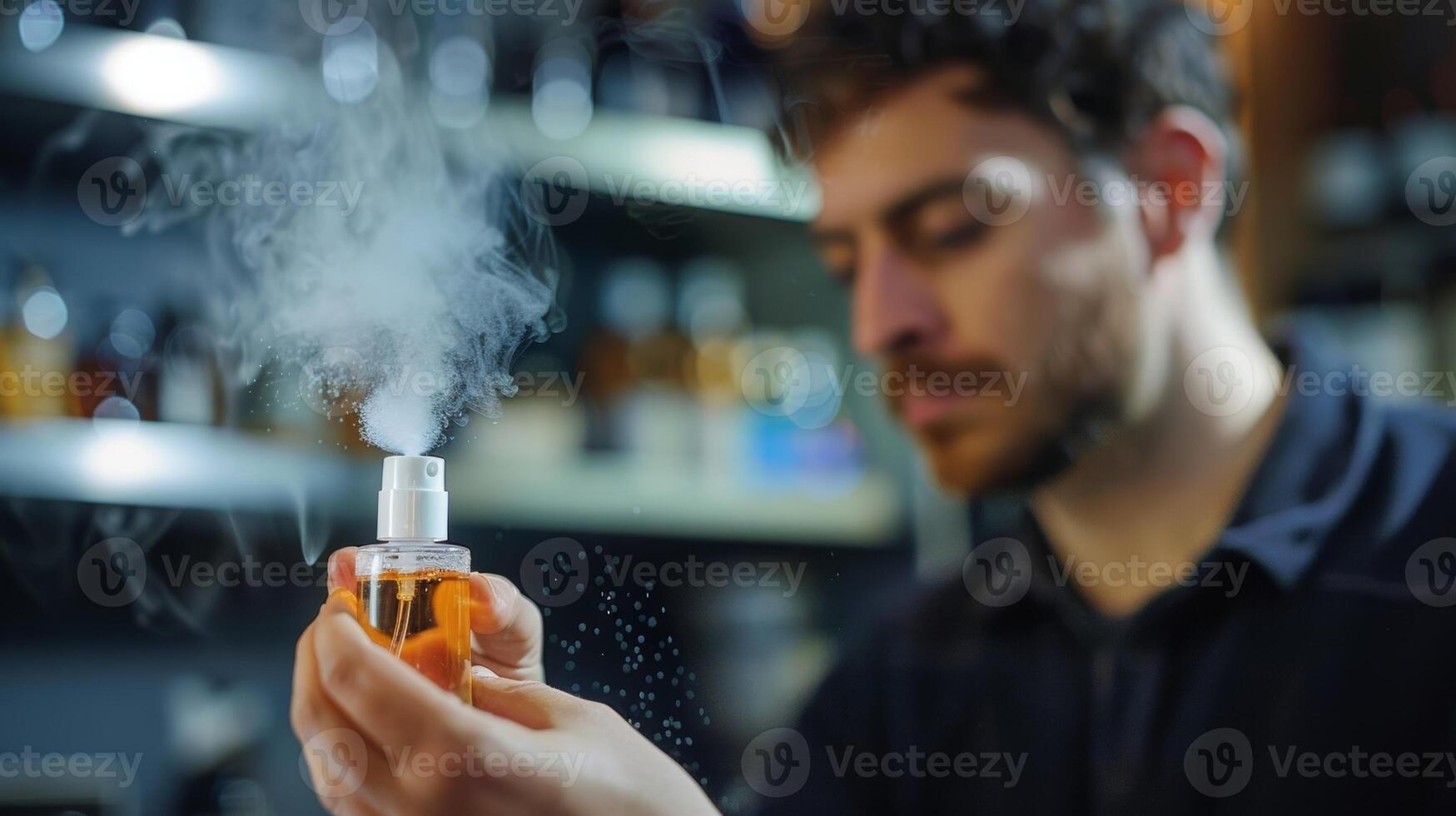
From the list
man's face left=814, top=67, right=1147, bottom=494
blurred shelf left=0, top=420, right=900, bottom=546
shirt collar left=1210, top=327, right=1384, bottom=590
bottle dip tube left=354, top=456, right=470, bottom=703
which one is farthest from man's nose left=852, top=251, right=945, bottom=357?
bottle dip tube left=354, top=456, right=470, bottom=703

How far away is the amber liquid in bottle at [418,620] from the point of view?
0.54 meters

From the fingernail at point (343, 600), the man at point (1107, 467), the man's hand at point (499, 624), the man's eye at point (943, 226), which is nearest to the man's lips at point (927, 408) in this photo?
the man at point (1107, 467)

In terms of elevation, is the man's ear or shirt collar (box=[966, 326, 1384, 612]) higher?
the man's ear

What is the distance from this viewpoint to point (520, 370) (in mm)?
759

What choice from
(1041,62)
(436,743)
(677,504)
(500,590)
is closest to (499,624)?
(500,590)

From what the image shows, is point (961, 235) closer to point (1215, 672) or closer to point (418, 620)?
point (1215, 672)

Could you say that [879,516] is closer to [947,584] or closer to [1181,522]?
[947,584]

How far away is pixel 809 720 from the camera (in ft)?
2.64

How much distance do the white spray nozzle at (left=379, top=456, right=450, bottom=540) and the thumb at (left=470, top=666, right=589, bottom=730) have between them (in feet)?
0.27

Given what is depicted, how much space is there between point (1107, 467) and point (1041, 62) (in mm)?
275

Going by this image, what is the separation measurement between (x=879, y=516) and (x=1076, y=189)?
262 mm

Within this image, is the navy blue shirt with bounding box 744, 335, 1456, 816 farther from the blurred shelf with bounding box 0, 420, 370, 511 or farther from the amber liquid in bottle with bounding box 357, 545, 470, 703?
the blurred shelf with bounding box 0, 420, 370, 511

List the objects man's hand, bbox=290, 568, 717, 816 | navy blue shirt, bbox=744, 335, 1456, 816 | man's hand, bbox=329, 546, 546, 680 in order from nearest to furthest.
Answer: man's hand, bbox=290, 568, 717, 816, man's hand, bbox=329, 546, 546, 680, navy blue shirt, bbox=744, 335, 1456, 816

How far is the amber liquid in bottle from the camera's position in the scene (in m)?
0.54
